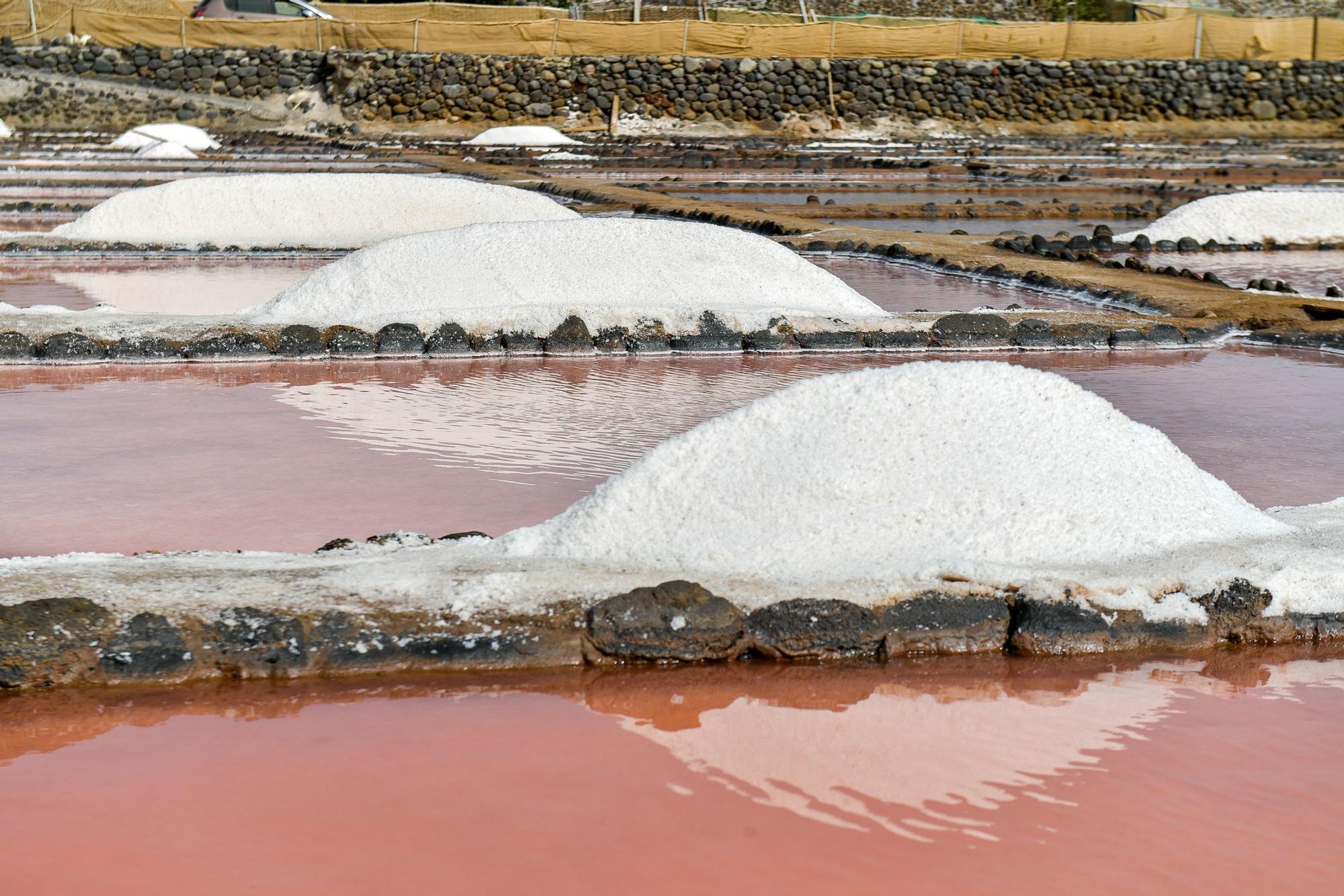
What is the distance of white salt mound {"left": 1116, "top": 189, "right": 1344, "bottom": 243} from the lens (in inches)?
432

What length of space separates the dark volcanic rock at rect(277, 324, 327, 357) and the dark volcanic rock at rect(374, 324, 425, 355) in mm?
214

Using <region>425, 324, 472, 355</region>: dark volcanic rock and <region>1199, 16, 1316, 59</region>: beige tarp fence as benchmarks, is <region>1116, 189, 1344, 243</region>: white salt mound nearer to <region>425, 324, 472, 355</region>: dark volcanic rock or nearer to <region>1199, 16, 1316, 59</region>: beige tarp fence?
<region>425, 324, 472, 355</region>: dark volcanic rock

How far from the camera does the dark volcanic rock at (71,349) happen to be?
598 centimetres

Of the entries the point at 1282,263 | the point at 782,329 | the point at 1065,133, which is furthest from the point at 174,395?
the point at 1065,133

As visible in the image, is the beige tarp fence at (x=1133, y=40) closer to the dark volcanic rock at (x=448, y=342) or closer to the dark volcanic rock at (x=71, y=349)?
the dark volcanic rock at (x=448, y=342)

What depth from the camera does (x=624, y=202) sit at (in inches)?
488

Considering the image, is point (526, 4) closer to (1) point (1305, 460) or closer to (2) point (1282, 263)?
(2) point (1282, 263)

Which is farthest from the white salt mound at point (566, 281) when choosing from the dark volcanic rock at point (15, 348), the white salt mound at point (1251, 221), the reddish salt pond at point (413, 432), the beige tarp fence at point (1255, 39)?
the beige tarp fence at point (1255, 39)

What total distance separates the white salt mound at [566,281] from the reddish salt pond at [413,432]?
0.38 m

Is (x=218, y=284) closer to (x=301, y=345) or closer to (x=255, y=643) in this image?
(x=301, y=345)

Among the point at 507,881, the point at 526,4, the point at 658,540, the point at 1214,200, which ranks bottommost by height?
the point at 507,881

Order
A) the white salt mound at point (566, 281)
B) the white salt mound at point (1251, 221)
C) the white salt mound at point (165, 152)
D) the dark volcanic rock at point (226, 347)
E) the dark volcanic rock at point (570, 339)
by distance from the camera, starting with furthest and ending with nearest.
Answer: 1. the white salt mound at point (165, 152)
2. the white salt mound at point (1251, 221)
3. the white salt mound at point (566, 281)
4. the dark volcanic rock at point (570, 339)
5. the dark volcanic rock at point (226, 347)

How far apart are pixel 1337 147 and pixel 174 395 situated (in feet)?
70.4

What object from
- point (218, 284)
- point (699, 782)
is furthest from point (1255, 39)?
point (699, 782)
